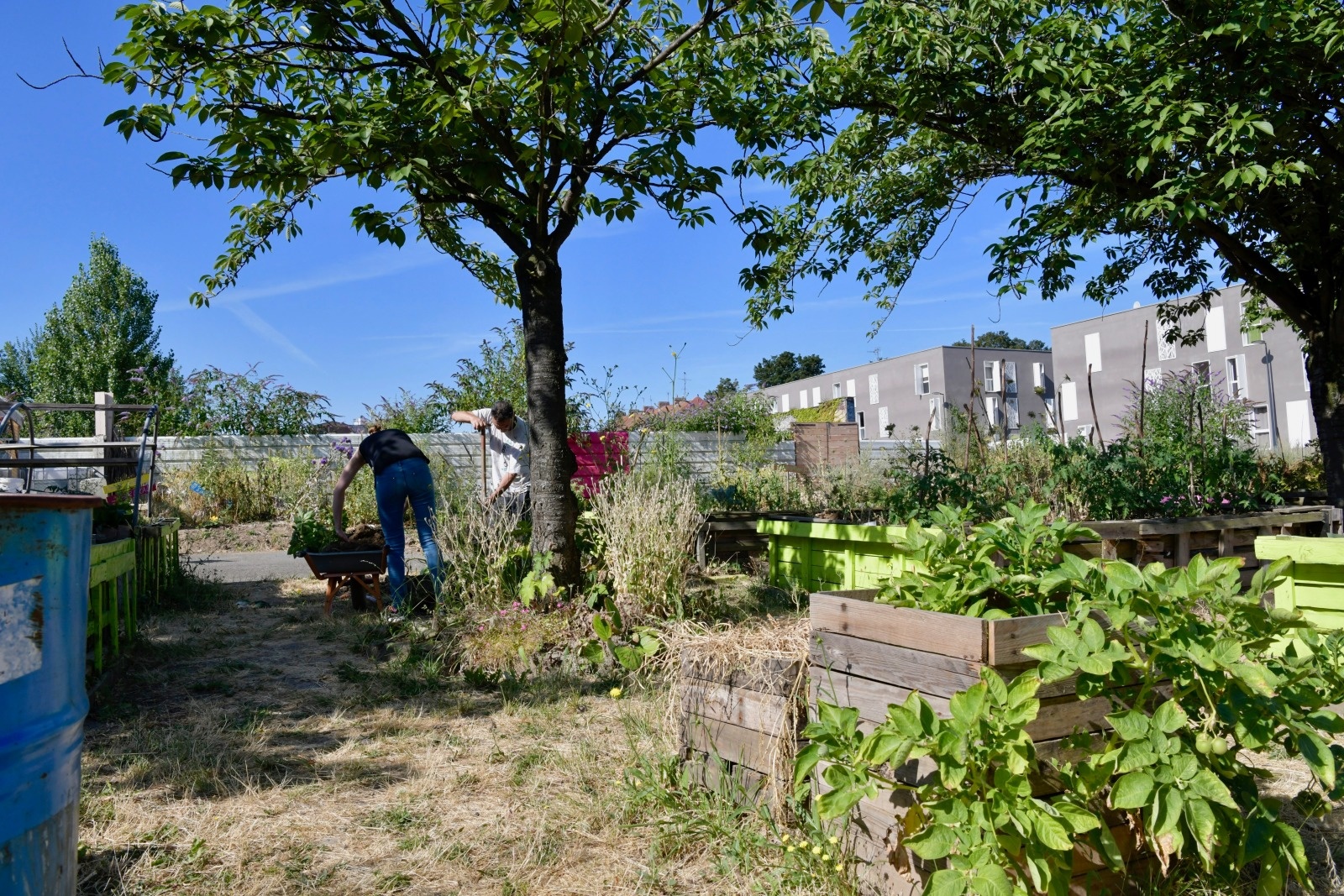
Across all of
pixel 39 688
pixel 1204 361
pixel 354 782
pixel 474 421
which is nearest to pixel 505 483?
pixel 474 421

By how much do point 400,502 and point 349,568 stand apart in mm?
560

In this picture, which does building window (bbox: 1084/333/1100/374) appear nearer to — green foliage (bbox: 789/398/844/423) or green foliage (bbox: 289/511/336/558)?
green foliage (bbox: 789/398/844/423)

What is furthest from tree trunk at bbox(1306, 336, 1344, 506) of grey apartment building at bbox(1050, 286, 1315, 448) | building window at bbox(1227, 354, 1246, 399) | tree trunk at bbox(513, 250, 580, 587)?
building window at bbox(1227, 354, 1246, 399)

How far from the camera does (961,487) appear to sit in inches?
229

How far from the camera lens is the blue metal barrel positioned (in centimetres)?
155

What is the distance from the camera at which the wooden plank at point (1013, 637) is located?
6.34 ft

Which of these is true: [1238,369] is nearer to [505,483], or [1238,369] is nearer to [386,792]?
[505,483]

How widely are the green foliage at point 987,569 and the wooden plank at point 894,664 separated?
0.16 metres

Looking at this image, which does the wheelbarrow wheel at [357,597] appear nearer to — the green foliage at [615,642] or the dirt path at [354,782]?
the dirt path at [354,782]

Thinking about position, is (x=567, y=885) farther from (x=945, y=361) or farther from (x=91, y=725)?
(x=945, y=361)

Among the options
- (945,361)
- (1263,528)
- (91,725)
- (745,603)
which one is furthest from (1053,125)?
(945,361)

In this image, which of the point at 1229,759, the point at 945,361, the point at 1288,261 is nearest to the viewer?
the point at 1229,759

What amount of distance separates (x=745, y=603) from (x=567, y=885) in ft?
11.8

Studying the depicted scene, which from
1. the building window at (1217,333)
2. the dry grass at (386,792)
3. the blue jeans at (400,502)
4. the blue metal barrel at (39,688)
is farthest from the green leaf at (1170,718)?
the building window at (1217,333)
